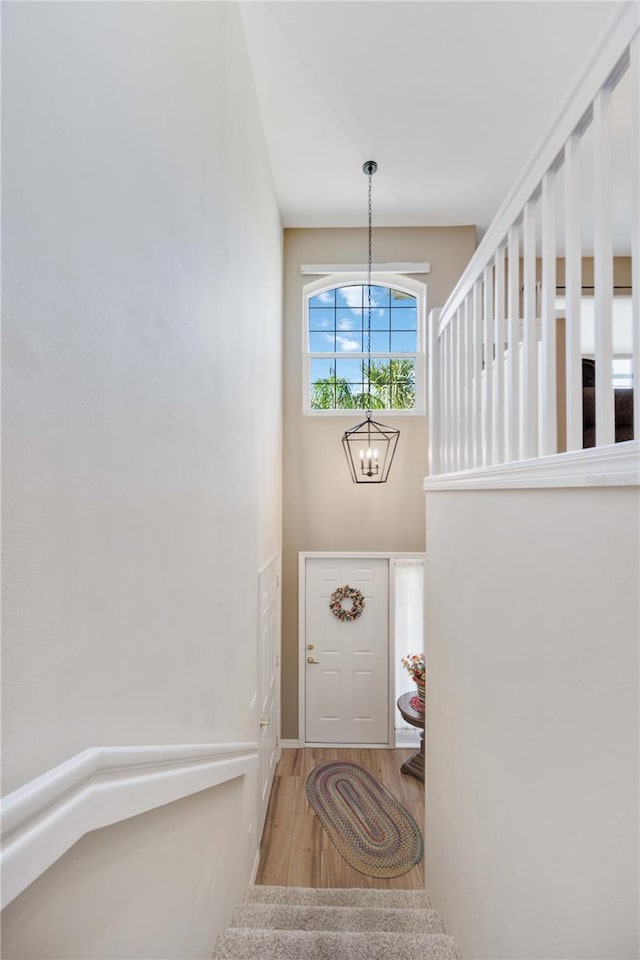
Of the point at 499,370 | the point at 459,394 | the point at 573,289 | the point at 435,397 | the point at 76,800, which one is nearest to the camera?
the point at 76,800

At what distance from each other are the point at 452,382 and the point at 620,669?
1638 mm

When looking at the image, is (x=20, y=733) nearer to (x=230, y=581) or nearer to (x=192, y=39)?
(x=230, y=581)

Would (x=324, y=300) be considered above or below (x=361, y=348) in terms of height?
above

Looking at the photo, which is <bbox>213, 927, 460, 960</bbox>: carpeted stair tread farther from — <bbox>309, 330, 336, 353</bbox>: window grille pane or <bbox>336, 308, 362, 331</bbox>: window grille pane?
<bbox>336, 308, 362, 331</bbox>: window grille pane

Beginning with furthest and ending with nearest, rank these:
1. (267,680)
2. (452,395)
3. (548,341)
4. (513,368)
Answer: (267,680), (452,395), (513,368), (548,341)

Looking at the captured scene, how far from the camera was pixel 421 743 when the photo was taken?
3996 millimetres

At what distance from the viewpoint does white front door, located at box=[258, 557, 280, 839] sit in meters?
2.94

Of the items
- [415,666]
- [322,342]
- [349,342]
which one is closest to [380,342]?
[349,342]

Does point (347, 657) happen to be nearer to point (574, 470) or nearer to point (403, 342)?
point (403, 342)

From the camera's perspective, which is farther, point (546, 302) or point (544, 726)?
point (546, 302)

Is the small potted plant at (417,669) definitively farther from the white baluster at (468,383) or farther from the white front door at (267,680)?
the white baluster at (468,383)

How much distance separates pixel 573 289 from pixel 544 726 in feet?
3.32

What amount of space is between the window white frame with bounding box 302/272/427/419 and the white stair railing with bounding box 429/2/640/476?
7.24 ft

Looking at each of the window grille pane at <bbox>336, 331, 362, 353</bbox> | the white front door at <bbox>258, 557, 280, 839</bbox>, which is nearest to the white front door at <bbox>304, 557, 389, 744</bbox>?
the white front door at <bbox>258, 557, 280, 839</bbox>
